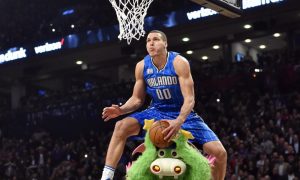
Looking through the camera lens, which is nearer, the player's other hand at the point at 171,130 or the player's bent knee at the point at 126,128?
the player's other hand at the point at 171,130

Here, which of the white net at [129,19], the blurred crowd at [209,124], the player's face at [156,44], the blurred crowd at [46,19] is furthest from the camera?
the blurred crowd at [46,19]

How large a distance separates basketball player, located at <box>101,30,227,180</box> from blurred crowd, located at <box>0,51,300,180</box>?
24.4 feet

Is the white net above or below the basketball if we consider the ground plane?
above

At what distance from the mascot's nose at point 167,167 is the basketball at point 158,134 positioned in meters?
0.16

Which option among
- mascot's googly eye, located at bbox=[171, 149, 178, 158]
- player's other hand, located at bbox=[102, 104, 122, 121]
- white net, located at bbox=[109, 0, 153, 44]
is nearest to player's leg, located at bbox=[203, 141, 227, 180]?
mascot's googly eye, located at bbox=[171, 149, 178, 158]

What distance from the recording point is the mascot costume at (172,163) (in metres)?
6.56

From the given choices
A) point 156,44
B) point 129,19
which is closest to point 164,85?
point 156,44

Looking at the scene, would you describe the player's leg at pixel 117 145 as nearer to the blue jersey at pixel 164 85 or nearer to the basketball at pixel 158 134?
the blue jersey at pixel 164 85

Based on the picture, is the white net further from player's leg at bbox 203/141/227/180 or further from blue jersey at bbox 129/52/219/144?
player's leg at bbox 203/141/227/180

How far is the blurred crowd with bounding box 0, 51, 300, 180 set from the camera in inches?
632

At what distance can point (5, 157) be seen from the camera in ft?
76.9

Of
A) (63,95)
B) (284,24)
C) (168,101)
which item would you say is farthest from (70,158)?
(168,101)

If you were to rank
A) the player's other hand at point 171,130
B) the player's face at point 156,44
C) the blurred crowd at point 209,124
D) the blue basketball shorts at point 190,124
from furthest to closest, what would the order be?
1. the blurred crowd at point 209,124
2. the blue basketball shorts at point 190,124
3. the player's face at point 156,44
4. the player's other hand at point 171,130

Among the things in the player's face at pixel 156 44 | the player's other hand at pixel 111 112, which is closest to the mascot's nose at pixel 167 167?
the player's other hand at pixel 111 112
